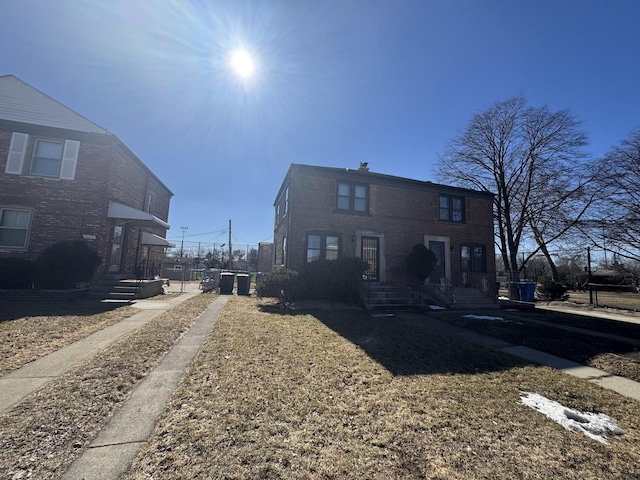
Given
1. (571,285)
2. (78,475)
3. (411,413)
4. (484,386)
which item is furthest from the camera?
(571,285)

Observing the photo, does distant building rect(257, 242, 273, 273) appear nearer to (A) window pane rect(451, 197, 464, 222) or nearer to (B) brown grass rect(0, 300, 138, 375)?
(A) window pane rect(451, 197, 464, 222)

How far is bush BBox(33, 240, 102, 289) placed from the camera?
967 cm

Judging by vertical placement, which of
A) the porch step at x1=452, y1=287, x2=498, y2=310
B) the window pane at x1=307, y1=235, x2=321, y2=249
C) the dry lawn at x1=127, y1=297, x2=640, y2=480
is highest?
the window pane at x1=307, y1=235, x2=321, y2=249

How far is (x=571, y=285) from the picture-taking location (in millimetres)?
22719

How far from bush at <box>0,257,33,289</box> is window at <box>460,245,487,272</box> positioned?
19595 millimetres

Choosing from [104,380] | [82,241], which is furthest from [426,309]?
[82,241]

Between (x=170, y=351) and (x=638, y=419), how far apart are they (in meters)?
6.63

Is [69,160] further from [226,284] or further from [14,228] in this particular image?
[226,284]

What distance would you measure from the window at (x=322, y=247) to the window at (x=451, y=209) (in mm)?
6817

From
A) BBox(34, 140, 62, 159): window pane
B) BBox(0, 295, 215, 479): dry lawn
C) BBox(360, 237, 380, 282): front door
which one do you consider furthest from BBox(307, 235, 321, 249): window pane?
BBox(34, 140, 62, 159): window pane

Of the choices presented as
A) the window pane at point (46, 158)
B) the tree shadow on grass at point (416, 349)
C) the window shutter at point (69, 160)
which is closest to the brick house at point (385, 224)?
the tree shadow on grass at point (416, 349)

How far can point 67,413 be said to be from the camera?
2713mm

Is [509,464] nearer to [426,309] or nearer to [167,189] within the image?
[426,309]

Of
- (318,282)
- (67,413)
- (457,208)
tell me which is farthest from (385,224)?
(67,413)
